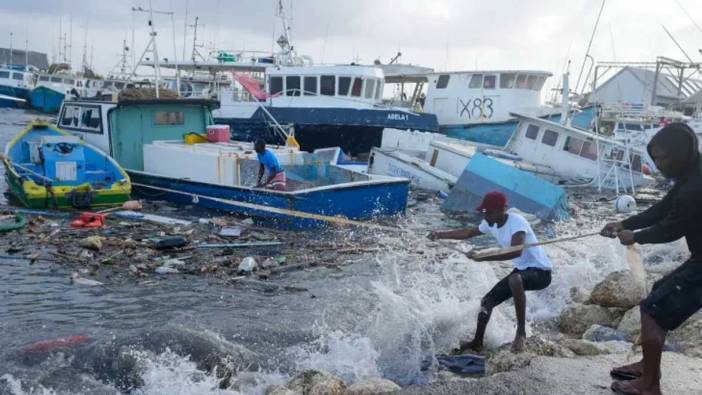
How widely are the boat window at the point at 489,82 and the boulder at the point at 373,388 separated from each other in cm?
2154

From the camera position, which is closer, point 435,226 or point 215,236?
point 215,236

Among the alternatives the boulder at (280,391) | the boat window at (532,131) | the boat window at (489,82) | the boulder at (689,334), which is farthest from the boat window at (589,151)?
the boulder at (280,391)

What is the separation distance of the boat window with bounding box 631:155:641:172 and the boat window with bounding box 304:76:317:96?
1080 centimetres

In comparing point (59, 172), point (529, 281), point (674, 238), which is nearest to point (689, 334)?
point (529, 281)

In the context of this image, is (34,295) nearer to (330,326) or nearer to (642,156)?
(330,326)

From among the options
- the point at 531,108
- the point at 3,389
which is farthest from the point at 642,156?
the point at 3,389

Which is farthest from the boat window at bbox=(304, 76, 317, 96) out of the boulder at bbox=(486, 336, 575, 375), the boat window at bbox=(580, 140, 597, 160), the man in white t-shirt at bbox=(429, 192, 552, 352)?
the boulder at bbox=(486, 336, 575, 375)

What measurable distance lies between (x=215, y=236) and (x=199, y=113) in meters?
6.23

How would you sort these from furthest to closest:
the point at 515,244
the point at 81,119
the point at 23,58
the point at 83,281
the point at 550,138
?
the point at 23,58
the point at 550,138
the point at 81,119
the point at 83,281
the point at 515,244

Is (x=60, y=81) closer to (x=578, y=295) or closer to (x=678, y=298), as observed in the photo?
(x=578, y=295)

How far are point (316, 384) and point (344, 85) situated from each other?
62.8ft

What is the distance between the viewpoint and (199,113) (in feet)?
53.7

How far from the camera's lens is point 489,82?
82.1 feet

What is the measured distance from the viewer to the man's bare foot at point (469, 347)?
5941 millimetres
